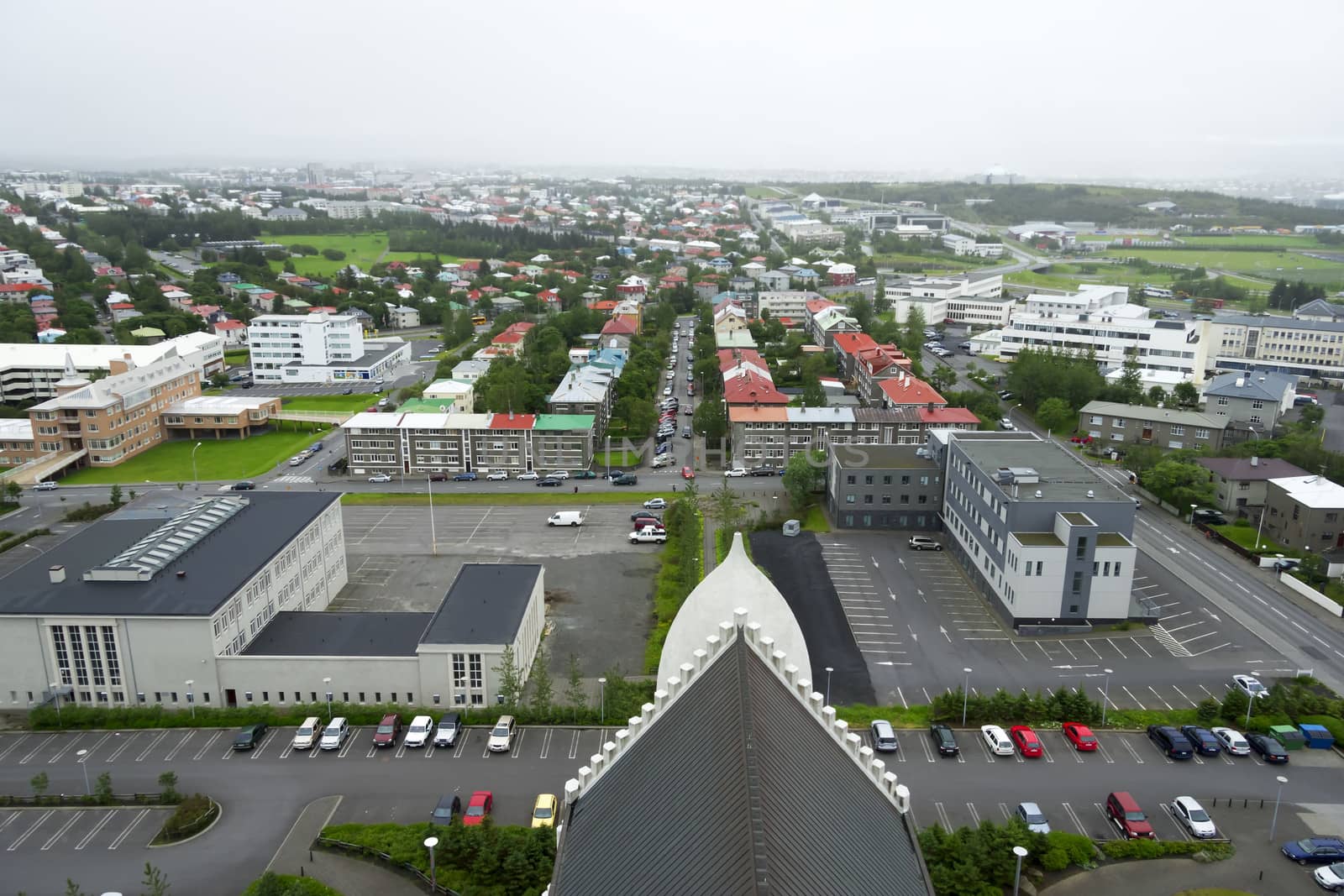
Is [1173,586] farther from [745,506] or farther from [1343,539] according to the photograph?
[745,506]

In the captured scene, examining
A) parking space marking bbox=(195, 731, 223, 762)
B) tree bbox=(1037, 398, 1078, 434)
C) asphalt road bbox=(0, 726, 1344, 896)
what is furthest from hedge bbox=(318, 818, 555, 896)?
tree bbox=(1037, 398, 1078, 434)

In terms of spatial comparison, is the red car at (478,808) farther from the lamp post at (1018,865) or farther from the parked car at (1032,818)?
the parked car at (1032,818)

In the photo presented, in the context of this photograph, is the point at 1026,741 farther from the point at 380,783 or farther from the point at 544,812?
the point at 380,783

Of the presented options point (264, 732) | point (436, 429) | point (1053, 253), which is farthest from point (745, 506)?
point (1053, 253)

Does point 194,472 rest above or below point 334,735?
below

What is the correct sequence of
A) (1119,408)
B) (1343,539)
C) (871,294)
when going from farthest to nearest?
(871,294)
(1119,408)
(1343,539)

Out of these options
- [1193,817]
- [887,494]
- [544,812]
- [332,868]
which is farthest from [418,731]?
[887,494]
